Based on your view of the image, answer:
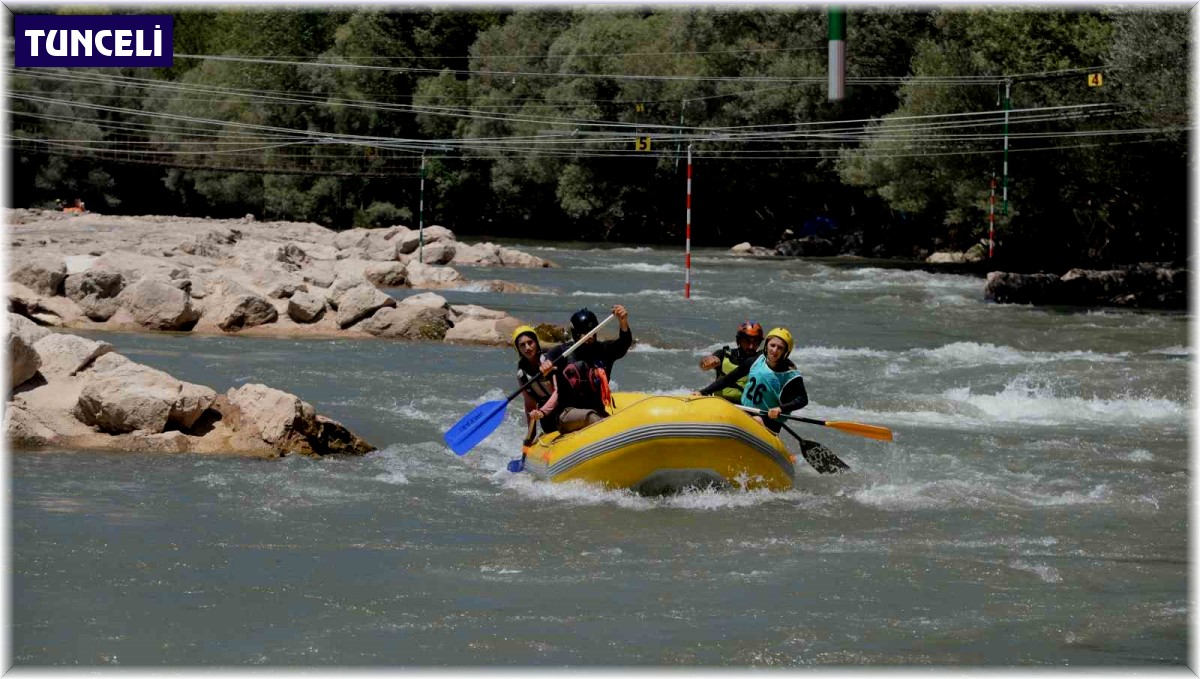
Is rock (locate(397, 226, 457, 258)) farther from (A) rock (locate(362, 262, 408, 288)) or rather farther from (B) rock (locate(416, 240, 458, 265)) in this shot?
(A) rock (locate(362, 262, 408, 288))

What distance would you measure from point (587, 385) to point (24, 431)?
3853 mm

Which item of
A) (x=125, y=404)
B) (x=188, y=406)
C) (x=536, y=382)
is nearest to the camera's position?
(x=536, y=382)

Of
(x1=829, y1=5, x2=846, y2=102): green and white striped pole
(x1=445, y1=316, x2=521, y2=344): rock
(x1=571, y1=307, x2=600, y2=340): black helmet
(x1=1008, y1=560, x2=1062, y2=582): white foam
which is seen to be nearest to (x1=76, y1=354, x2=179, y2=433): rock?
(x1=571, y1=307, x2=600, y2=340): black helmet

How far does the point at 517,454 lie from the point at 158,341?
749 cm

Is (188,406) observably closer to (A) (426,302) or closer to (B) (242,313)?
(B) (242,313)

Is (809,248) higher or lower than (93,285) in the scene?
lower

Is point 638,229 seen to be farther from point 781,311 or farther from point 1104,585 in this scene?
point 1104,585

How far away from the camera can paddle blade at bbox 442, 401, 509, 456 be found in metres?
11.2

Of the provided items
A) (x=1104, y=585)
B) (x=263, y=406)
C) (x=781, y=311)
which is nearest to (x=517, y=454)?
(x=263, y=406)

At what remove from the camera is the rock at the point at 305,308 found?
2002 cm

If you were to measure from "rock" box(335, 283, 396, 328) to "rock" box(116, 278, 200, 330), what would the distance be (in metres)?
1.74

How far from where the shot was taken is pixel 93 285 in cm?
1966

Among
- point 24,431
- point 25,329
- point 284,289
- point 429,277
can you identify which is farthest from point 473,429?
point 429,277

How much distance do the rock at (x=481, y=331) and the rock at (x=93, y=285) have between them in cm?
416
